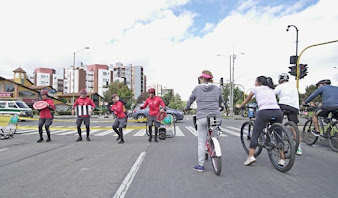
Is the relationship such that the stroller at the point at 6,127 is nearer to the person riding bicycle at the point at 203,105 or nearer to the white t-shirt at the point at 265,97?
the person riding bicycle at the point at 203,105

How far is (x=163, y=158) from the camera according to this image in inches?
205

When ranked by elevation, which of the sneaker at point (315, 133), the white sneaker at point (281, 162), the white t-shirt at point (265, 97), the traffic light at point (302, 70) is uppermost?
the traffic light at point (302, 70)

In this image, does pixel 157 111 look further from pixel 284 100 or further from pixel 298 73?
pixel 298 73

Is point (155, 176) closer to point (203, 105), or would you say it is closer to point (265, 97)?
point (203, 105)

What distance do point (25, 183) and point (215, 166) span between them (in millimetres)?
2995

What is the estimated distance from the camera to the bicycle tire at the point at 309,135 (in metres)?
6.76

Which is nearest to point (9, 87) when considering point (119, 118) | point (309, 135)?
point (119, 118)

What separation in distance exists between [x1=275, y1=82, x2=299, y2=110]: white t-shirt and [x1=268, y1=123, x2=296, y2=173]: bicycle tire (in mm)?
1509

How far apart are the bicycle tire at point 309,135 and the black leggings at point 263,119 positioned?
3187mm

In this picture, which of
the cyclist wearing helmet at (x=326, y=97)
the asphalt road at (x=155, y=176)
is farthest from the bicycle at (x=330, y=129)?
the asphalt road at (x=155, y=176)

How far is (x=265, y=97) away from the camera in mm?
4414

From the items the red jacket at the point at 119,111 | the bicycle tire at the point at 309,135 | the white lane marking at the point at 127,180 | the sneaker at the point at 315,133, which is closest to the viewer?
the white lane marking at the point at 127,180

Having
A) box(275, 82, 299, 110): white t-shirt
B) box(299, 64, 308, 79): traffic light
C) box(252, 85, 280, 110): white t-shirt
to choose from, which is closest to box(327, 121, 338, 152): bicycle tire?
box(275, 82, 299, 110): white t-shirt

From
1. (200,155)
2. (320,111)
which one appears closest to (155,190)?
(200,155)
